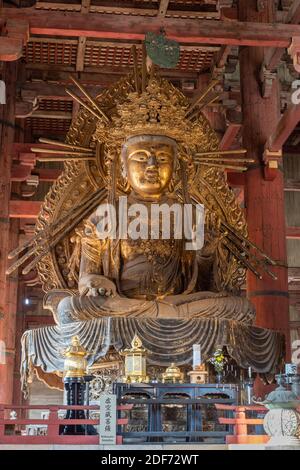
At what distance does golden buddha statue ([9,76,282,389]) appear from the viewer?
6.17 m

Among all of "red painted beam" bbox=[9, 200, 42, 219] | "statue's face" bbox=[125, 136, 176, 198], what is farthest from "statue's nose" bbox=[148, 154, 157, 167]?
"red painted beam" bbox=[9, 200, 42, 219]

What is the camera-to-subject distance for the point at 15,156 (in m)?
9.93

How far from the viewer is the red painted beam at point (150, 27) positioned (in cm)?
651

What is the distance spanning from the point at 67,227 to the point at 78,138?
3.03 ft

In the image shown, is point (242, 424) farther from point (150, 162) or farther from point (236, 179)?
point (236, 179)

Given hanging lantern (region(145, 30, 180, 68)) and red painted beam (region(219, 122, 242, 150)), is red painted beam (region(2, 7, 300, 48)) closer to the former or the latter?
hanging lantern (region(145, 30, 180, 68))

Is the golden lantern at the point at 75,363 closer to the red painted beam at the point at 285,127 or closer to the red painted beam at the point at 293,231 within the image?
the red painted beam at the point at 285,127

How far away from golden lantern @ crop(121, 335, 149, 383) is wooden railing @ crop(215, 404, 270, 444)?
37.8 inches

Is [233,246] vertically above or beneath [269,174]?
beneath

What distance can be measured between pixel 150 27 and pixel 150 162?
1.16 m

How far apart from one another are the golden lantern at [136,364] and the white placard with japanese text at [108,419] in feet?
3.21
